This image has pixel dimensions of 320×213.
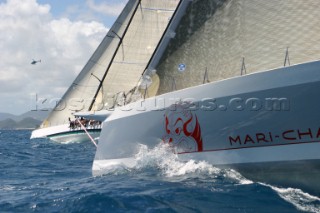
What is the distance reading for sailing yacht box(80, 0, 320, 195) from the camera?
6.00 meters

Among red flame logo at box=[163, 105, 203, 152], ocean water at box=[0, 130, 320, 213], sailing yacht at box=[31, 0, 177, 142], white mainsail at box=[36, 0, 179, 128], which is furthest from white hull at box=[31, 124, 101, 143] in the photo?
red flame logo at box=[163, 105, 203, 152]

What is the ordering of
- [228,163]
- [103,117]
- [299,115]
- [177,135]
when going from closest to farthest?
[299,115]
[228,163]
[177,135]
[103,117]

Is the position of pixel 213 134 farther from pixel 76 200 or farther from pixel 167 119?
pixel 76 200

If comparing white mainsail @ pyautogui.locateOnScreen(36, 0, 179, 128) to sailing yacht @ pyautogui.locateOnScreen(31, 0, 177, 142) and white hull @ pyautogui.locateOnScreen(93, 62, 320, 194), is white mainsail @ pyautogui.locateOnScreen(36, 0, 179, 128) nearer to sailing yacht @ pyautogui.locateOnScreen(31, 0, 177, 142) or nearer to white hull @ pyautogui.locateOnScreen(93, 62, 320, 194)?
sailing yacht @ pyautogui.locateOnScreen(31, 0, 177, 142)

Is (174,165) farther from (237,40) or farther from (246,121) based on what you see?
(237,40)

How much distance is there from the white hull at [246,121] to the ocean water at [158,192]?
278 mm

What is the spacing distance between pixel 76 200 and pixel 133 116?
7.86ft

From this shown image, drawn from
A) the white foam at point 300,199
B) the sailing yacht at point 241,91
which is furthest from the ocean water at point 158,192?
the sailing yacht at point 241,91

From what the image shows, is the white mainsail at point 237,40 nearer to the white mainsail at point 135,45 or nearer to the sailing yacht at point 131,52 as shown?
the sailing yacht at point 131,52

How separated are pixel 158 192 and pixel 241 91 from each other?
6.61ft

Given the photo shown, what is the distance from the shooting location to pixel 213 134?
22.6 ft

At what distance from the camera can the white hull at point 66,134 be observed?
92.9ft

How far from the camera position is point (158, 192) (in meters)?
6.69

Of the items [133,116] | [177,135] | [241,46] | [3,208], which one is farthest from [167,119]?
[3,208]
